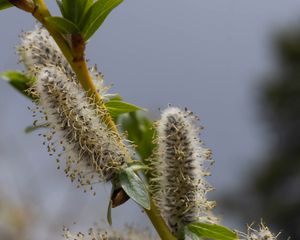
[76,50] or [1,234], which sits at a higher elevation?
[76,50]

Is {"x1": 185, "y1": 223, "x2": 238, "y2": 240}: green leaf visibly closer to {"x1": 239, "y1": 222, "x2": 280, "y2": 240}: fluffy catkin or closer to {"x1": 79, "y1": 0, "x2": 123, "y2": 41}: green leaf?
{"x1": 239, "y1": 222, "x2": 280, "y2": 240}: fluffy catkin

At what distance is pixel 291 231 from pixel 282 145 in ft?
15.2

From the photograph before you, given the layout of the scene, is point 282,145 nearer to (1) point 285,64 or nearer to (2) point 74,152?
(1) point 285,64

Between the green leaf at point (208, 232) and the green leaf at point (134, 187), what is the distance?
20 cm

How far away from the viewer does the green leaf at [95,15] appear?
5.08 ft

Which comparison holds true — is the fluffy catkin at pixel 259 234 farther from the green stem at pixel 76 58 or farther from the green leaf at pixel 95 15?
the green leaf at pixel 95 15

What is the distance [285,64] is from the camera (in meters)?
28.1

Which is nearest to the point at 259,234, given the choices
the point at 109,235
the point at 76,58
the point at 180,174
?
the point at 180,174

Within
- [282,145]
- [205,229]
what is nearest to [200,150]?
[205,229]

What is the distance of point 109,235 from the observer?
66.6 inches

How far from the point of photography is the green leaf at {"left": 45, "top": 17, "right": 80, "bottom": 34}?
1463mm

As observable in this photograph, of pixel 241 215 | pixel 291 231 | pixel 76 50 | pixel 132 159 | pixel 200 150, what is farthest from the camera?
pixel 241 215

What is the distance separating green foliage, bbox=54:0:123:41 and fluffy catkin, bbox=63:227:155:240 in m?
0.48

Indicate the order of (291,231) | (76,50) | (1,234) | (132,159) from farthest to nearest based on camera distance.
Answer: (291,231) < (1,234) < (132,159) < (76,50)
